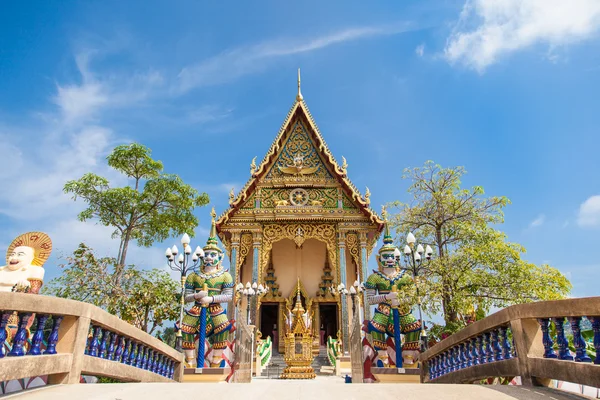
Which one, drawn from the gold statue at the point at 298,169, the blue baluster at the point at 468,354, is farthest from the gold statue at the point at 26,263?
the gold statue at the point at 298,169

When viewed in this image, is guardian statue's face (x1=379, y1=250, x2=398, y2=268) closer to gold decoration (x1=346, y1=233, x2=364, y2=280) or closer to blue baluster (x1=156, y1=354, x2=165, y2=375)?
gold decoration (x1=346, y1=233, x2=364, y2=280)

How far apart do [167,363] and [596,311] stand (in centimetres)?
514

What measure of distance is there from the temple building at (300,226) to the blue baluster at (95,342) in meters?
8.56

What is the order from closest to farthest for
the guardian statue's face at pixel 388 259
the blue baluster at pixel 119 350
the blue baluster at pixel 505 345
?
1. the blue baluster at pixel 505 345
2. the blue baluster at pixel 119 350
3. the guardian statue's face at pixel 388 259

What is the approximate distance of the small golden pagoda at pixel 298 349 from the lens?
32.6 feet

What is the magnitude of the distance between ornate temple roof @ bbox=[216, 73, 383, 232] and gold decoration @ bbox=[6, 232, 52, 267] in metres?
5.70

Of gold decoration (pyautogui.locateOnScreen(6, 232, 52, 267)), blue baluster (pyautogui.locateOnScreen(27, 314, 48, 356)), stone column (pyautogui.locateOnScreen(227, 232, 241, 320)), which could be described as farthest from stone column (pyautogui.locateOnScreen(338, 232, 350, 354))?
blue baluster (pyautogui.locateOnScreen(27, 314, 48, 356))

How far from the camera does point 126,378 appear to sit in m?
4.07

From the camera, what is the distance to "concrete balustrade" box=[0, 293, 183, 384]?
2.65 metres

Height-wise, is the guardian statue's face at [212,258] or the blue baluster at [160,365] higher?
the guardian statue's face at [212,258]

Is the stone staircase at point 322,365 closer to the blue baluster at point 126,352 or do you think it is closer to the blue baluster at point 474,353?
the blue baluster at point 474,353

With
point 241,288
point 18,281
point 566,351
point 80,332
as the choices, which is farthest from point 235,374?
point 566,351

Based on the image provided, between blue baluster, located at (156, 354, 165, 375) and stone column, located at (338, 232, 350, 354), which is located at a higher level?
stone column, located at (338, 232, 350, 354)

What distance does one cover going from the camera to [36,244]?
23.6ft
